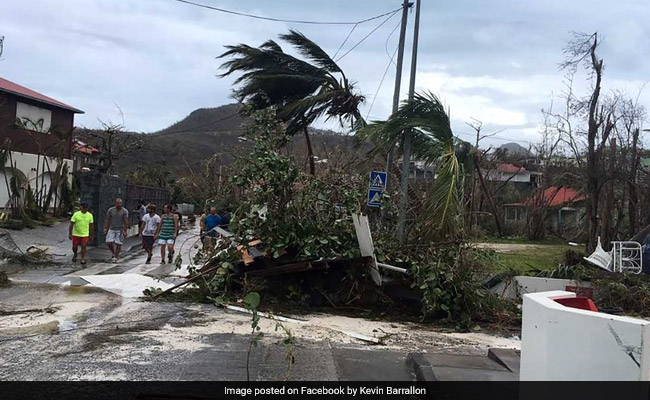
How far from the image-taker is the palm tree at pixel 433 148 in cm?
916

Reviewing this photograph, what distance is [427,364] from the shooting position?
5594 millimetres

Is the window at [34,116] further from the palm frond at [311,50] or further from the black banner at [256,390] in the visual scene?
the black banner at [256,390]

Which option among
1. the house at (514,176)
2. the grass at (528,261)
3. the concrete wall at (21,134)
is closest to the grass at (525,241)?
the house at (514,176)

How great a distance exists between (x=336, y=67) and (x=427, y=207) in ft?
17.8

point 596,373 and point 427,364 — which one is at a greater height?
point 596,373

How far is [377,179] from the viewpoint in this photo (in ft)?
31.9

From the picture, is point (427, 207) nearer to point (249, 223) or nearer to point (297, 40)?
point (249, 223)

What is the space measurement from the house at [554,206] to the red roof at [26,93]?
1087 inches

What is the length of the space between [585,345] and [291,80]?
10939 millimetres

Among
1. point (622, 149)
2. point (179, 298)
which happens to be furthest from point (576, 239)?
point (179, 298)

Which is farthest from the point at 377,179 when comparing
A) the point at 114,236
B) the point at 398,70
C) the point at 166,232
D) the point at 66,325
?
the point at 114,236

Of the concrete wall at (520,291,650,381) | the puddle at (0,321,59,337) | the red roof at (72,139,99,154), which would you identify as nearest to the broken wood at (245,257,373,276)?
the puddle at (0,321,59,337)

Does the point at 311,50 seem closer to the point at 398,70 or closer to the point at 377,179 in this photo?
the point at 398,70

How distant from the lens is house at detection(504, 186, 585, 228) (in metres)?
31.6
